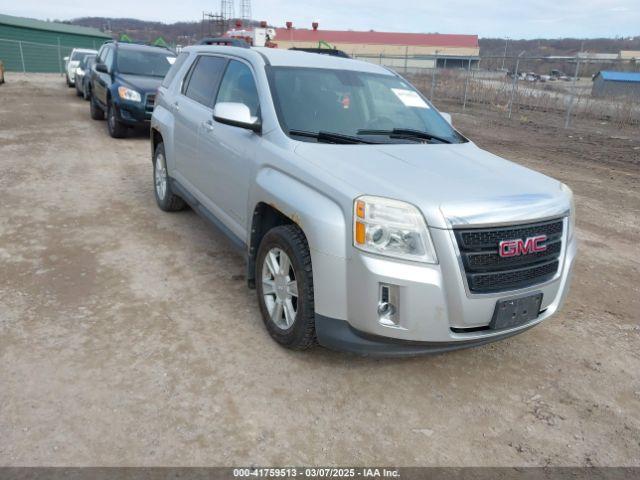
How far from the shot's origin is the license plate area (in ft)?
9.05

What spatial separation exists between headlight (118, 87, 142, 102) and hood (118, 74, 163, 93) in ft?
0.33

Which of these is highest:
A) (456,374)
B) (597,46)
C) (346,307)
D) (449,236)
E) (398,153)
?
(597,46)

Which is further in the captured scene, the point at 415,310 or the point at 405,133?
the point at 405,133

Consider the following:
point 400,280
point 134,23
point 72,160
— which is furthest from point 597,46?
point 134,23

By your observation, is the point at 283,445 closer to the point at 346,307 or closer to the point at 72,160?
the point at 346,307

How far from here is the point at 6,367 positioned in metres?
3.01

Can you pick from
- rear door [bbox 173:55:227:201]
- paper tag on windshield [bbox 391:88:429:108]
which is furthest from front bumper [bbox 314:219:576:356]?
rear door [bbox 173:55:227:201]

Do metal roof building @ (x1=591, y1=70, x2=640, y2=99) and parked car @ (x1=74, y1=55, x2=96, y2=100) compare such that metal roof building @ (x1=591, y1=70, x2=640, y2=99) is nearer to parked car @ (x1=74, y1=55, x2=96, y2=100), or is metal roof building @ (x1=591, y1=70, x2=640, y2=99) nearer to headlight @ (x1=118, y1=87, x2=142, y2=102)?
headlight @ (x1=118, y1=87, x2=142, y2=102)

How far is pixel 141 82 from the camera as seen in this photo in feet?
34.8

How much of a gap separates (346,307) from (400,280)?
341mm

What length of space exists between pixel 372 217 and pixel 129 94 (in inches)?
358

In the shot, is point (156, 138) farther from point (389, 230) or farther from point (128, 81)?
point (128, 81)

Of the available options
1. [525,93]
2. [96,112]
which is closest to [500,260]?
[96,112]

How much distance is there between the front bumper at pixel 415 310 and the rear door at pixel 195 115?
2.17 meters
